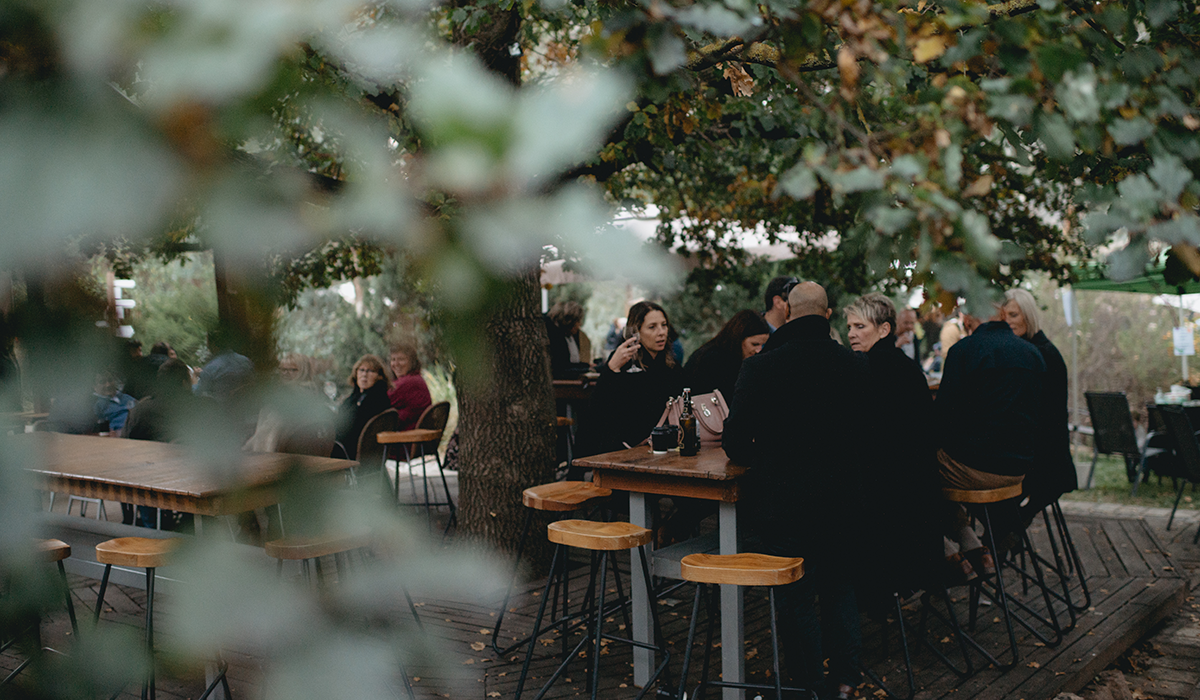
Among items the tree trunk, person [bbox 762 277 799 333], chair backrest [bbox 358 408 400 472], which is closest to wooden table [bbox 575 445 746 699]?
the tree trunk

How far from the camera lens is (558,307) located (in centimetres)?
737

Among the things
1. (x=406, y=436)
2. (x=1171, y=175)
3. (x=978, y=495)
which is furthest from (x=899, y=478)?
(x=406, y=436)

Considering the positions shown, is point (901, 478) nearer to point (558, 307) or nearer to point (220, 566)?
point (220, 566)

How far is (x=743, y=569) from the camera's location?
9.78ft

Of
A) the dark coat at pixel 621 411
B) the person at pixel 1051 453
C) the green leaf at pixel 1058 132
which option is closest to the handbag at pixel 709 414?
the dark coat at pixel 621 411

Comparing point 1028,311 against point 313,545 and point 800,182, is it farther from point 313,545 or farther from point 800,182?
point 313,545

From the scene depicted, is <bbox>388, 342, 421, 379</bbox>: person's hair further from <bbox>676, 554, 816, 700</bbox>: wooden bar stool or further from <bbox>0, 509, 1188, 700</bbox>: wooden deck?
<bbox>676, 554, 816, 700</bbox>: wooden bar stool

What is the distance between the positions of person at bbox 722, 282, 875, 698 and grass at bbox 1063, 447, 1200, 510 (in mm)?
5609

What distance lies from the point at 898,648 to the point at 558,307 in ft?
13.2

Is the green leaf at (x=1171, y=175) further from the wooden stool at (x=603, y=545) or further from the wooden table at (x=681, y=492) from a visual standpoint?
the wooden stool at (x=603, y=545)

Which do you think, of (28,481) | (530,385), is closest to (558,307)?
(530,385)

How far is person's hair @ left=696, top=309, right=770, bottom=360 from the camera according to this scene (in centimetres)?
466

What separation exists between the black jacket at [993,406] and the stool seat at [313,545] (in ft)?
12.9

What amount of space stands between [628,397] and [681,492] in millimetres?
1198
